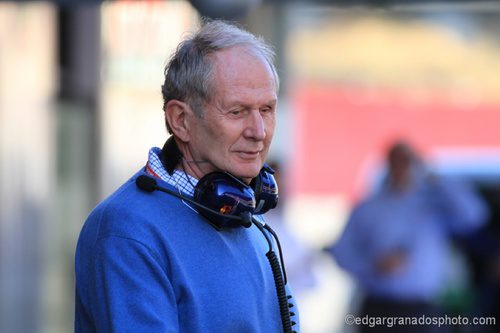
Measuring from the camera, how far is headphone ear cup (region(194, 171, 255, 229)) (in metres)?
2.89

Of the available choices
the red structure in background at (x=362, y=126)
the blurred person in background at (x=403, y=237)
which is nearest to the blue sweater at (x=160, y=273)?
the blurred person in background at (x=403, y=237)

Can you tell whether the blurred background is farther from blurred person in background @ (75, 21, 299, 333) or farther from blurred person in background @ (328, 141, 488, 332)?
blurred person in background @ (75, 21, 299, 333)

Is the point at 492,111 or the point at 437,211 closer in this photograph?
the point at 437,211

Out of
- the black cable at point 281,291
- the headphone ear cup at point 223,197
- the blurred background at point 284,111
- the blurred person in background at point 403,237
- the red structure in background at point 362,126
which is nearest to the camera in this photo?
the headphone ear cup at point 223,197

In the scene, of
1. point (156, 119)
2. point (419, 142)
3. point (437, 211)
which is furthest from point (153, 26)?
point (419, 142)

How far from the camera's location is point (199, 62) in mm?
2932

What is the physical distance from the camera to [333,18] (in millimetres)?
12398

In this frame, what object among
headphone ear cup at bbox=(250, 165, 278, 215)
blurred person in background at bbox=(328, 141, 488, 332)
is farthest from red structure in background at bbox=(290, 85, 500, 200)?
headphone ear cup at bbox=(250, 165, 278, 215)

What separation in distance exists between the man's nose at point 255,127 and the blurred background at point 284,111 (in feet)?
9.65

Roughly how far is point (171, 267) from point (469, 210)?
19.4ft

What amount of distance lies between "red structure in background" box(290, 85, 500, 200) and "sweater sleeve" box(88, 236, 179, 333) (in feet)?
30.6

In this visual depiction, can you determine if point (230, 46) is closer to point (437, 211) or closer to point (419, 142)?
point (437, 211)

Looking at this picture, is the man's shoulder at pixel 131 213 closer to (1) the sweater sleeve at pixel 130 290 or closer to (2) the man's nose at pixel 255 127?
(1) the sweater sleeve at pixel 130 290

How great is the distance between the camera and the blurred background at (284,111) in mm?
8273
